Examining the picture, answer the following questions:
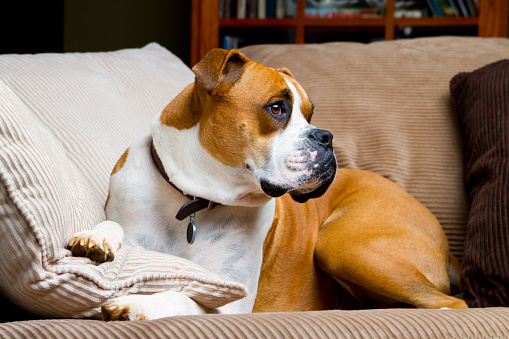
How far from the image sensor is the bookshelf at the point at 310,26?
3502 mm

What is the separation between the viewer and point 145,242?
4.52 feet

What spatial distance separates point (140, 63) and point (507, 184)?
4.48ft

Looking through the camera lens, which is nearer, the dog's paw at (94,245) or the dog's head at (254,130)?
the dog's paw at (94,245)

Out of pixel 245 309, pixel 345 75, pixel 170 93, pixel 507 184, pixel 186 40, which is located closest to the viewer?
pixel 245 309

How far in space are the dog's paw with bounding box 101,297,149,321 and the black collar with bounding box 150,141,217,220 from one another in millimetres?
450

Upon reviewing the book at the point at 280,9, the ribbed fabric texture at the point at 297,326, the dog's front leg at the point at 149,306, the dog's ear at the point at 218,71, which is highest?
the book at the point at 280,9

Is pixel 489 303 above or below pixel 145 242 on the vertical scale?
below

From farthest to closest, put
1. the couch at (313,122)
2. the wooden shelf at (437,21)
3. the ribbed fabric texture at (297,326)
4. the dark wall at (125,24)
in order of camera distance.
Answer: the wooden shelf at (437,21) < the dark wall at (125,24) < the couch at (313,122) < the ribbed fabric texture at (297,326)

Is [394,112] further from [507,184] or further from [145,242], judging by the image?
[145,242]

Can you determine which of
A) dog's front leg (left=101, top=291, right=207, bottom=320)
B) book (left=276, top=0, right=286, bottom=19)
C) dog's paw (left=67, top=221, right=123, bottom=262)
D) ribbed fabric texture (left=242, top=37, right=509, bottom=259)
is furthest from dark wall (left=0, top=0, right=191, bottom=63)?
dog's front leg (left=101, top=291, right=207, bottom=320)

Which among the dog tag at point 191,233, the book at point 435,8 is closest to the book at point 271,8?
the book at point 435,8

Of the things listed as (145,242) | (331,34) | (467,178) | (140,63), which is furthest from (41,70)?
(331,34)

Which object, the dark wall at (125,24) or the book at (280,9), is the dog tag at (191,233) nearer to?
the dark wall at (125,24)

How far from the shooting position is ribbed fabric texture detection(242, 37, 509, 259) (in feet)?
6.48
